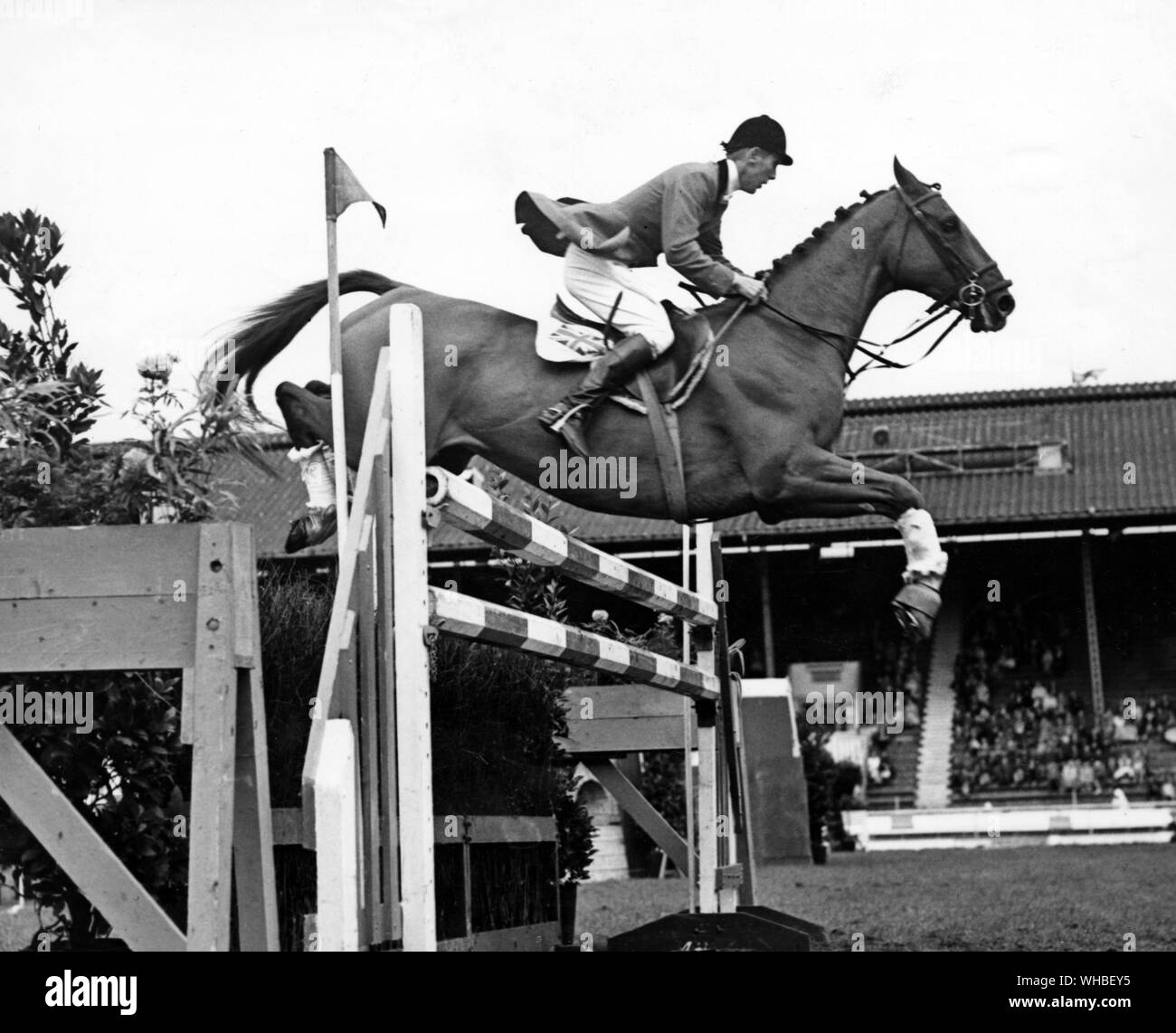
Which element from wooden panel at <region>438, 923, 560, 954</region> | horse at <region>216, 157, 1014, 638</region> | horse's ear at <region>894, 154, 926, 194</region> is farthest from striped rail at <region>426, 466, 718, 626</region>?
horse's ear at <region>894, 154, 926, 194</region>

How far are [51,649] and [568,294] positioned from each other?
1873 millimetres

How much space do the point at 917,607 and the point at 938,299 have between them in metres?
0.88

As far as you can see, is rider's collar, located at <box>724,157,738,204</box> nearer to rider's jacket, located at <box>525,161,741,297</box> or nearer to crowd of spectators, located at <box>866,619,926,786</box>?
rider's jacket, located at <box>525,161,741,297</box>

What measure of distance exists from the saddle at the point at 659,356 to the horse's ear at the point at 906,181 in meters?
0.63

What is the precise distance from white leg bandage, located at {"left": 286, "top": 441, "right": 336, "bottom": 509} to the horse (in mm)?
32

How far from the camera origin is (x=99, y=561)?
2.83 m

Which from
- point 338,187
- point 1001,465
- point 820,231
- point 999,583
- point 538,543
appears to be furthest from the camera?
point 1001,465

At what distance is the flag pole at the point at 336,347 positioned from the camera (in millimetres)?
3766

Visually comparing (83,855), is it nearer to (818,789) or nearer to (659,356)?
(659,356)

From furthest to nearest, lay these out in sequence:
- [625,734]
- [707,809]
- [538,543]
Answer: [625,734], [707,809], [538,543]

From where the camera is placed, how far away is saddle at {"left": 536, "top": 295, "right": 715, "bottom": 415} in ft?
Answer: 13.8

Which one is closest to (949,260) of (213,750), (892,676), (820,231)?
(820,231)

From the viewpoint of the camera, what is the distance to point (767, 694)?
38.3 ft

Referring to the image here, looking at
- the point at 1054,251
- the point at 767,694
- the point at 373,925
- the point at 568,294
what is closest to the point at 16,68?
the point at 568,294
